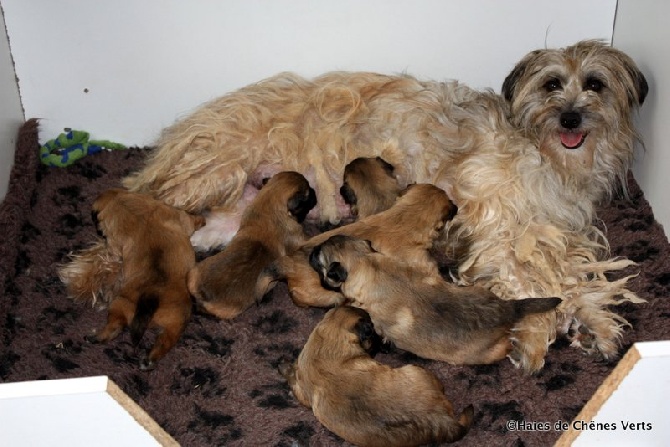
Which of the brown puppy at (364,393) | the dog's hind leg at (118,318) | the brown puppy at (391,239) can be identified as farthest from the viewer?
the brown puppy at (391,239)

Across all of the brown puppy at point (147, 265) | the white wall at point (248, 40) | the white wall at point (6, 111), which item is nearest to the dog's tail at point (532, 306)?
the brown puppy at point (147, 265)

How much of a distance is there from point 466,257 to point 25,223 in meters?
1.82

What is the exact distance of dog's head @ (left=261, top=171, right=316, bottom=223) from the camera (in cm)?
301

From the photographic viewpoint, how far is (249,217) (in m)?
2.99

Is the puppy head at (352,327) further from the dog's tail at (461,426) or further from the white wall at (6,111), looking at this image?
the white wall at (6,111)

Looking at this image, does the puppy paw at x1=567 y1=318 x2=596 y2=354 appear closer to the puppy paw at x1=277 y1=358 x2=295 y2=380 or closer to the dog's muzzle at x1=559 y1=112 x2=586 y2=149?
the dog's muzzle at x1=559 y1=112 x2=586 y2=149

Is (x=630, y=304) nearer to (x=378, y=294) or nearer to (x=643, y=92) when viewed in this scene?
(x=643, y=92)

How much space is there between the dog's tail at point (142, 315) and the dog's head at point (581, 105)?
149cm

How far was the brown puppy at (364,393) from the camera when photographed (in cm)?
226

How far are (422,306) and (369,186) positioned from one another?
63 cm

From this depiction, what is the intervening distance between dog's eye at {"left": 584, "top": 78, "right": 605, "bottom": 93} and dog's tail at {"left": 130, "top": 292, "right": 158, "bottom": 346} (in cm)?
172

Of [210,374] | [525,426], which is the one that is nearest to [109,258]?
[210,374]

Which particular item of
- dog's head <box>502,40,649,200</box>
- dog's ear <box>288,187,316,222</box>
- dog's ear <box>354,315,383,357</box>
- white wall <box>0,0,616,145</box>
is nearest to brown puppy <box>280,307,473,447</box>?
dog's ear <box>354,315,383,357</box>

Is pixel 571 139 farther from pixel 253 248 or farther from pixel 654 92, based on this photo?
pixel 253 248
